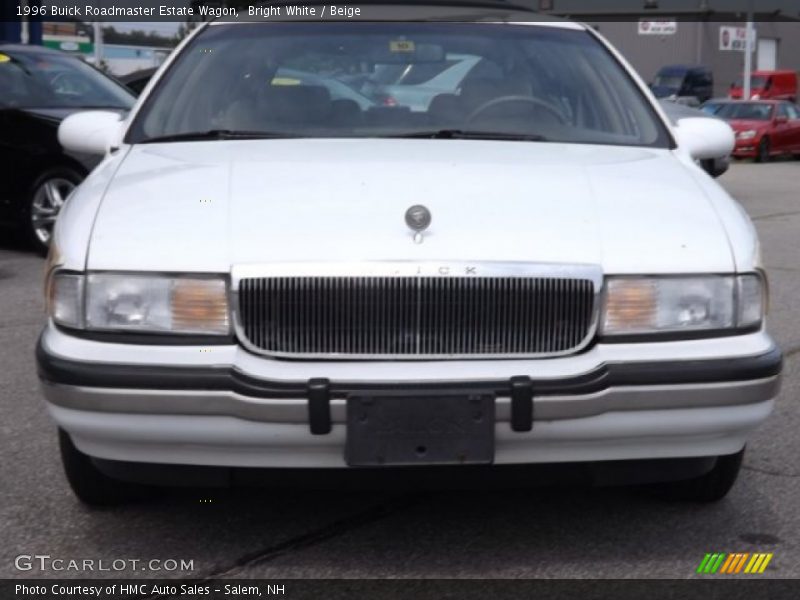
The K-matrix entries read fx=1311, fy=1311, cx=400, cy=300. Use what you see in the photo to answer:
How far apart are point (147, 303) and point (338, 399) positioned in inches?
21.2

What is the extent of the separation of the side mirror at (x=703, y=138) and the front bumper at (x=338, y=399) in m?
1.29

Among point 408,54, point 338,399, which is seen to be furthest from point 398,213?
point 408,54

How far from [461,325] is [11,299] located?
5.12 meters

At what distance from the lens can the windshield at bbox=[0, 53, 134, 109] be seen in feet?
31.2

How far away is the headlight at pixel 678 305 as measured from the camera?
3191 millimetres

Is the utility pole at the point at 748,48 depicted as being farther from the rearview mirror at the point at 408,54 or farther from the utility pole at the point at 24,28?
the rearview mirror at the point at 408,54

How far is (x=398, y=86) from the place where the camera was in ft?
14.5

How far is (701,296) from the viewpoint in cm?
325

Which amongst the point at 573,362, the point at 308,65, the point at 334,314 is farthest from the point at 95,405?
the point at 308,65

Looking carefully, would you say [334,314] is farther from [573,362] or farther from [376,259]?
[573,362]

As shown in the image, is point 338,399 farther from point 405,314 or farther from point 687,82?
point 687,82

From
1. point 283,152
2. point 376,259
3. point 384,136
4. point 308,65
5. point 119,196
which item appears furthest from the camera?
point 308,65

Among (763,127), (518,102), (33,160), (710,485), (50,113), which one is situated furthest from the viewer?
(763,127)

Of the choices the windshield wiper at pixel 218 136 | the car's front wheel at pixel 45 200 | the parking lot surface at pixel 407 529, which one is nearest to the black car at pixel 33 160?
the car's front wheel at pixel 45 200
